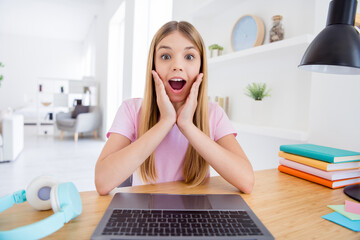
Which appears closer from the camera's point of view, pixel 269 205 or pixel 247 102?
pixel 269 205

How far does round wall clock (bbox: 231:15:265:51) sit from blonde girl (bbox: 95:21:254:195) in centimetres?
66

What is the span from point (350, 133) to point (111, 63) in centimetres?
531

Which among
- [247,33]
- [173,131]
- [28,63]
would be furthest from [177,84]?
[28,63]

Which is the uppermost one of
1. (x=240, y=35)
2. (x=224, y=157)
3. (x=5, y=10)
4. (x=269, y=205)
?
(x=5, y=10)

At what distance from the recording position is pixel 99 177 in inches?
31.1

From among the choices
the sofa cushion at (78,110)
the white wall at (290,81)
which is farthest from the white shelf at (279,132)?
the sofa cushion at (78,110)

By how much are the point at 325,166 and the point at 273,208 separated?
35 centimetres

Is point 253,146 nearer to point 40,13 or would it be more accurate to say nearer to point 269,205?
point 269,205

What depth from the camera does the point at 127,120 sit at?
107 cm

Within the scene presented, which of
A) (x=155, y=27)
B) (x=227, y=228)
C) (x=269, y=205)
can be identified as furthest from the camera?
(x=155, y=27)

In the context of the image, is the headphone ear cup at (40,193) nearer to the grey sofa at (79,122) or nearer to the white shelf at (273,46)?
the white shelf at (273,46)

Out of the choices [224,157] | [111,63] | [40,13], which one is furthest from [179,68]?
[40,13]

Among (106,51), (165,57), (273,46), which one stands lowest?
(165,57)

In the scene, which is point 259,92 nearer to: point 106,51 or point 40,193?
point 40,193
